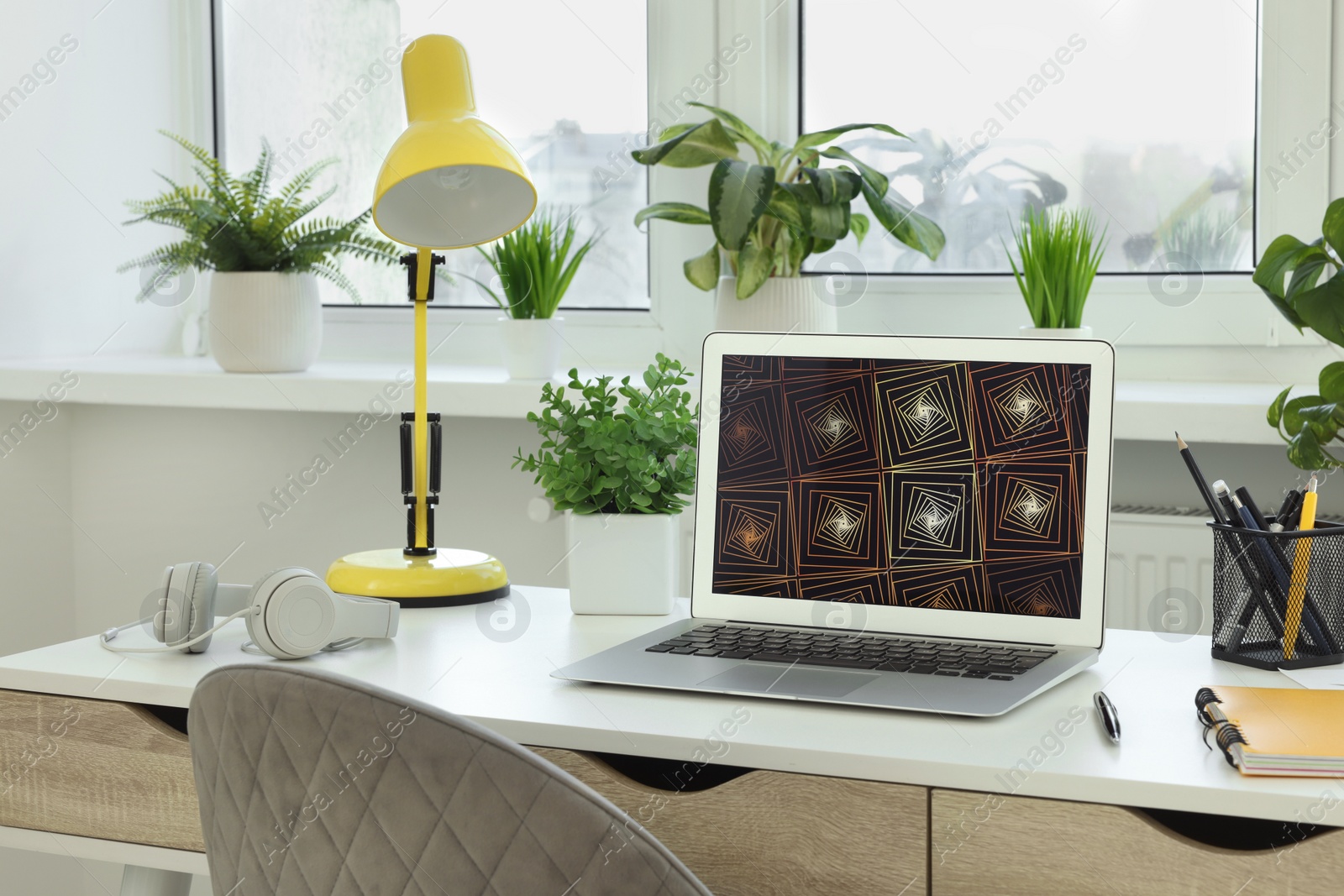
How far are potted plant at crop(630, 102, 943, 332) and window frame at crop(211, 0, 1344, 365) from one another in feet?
0.57

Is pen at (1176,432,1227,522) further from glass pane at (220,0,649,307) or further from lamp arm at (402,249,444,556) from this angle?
glass pane at (220,0,649,307)

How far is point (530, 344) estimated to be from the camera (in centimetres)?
184

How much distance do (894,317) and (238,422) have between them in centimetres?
117

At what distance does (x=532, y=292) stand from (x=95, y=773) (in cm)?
101

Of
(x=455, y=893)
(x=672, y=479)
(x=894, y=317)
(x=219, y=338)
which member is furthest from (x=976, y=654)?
(x=219, y=338)

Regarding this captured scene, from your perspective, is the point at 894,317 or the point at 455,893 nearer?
the point at 455,893

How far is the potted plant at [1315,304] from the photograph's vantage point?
3.32 feet

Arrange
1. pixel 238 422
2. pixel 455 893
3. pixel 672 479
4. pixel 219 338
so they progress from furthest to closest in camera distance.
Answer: pixel 238 422, pixel 219 338, pixel 672 479, pixel 455 893

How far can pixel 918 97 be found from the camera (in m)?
1.85

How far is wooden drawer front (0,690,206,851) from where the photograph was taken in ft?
3.28

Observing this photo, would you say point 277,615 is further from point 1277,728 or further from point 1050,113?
point 1050,113

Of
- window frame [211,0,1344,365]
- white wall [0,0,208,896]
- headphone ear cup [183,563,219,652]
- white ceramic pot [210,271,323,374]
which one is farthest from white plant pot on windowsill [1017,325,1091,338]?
white wall [0,0,208,896]

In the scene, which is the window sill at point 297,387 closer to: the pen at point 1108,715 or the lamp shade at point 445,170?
the lamp shade at point 445,170

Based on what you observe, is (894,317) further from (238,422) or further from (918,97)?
(238,422)
